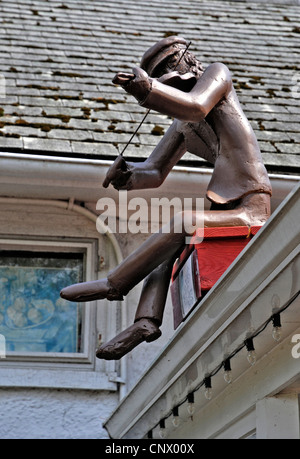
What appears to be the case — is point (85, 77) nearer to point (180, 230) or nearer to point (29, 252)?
point (29, 252)

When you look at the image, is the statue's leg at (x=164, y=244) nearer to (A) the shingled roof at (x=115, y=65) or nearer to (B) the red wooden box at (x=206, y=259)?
(B) the red wooden box at (x=206, y=259)

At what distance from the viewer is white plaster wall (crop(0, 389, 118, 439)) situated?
21.9 ft

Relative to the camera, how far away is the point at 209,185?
486 centimetres

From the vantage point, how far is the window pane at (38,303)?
7141 millimetres

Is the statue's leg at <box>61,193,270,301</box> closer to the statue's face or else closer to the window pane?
the statue's face

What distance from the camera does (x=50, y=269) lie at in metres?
7.41

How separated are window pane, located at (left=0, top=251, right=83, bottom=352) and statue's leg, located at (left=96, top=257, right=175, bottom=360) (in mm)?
2454

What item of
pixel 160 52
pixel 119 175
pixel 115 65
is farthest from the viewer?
pixel 115 65

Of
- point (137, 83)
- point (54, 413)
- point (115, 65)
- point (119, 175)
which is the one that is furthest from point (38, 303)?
point (137, 83)

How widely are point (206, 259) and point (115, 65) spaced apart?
15.5 feet

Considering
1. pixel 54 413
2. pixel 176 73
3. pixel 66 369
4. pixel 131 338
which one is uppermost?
pixel 176 73

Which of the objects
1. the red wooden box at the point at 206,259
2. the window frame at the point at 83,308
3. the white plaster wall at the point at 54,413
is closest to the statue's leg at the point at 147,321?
the red wooden box at the point at 206,259

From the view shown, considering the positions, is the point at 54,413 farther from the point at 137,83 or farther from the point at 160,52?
the point at 137,83

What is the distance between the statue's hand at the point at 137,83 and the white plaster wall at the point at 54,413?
300cm
